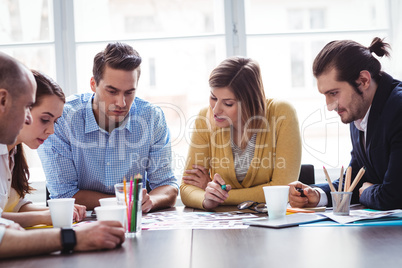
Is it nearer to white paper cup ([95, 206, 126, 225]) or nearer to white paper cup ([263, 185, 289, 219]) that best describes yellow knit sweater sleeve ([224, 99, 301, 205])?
white paper cup ([263, 185, 289, 219])

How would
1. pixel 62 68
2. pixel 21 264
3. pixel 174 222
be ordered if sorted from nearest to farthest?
pixel 21 264 → pixel 174 222 → pixel 62 68

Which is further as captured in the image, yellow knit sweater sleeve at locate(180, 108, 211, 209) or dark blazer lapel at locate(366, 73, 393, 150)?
yellow knit sweater sleeve at locate(180, 108, 211, 209)

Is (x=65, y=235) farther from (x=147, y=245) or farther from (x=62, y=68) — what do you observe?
(x=62, y=68)

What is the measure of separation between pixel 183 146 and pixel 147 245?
214cm

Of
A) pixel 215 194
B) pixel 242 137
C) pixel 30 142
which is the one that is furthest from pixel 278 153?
pixel 30 142

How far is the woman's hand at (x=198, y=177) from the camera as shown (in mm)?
2391

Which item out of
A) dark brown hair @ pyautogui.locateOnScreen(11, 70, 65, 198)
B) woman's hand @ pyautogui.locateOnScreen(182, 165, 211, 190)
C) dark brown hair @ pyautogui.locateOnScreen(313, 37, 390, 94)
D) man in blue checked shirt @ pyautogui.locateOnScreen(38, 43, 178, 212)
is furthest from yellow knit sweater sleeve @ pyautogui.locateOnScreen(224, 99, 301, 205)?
dark brown hair @ pyautogui.locateOnScreen(11, 70, 65, 198)

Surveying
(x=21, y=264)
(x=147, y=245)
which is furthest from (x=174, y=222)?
A: (x=21, y=264)

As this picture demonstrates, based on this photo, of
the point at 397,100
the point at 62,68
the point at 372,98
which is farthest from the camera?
the point at 62,68

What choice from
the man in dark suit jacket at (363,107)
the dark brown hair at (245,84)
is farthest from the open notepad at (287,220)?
the dark brown hair at (245,84)

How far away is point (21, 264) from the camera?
118 centimetres

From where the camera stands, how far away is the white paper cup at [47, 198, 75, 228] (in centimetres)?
159

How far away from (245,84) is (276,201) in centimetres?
85

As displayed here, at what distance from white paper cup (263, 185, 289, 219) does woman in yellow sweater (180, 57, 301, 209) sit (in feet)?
1.79
